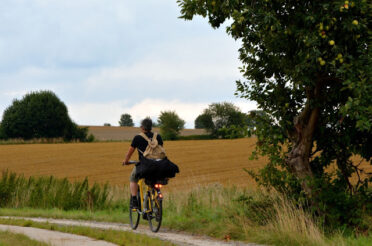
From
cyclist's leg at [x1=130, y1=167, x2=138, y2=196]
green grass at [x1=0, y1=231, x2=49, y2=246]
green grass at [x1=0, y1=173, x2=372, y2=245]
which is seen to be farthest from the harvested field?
green grass at [x1=0, y1=231, x2=49, y2=246]

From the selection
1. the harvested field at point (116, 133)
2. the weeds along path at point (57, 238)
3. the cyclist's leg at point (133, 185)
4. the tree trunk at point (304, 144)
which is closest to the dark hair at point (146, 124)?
the cyclist's leg at point (133, 185)

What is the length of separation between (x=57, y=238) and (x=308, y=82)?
584 centimetres

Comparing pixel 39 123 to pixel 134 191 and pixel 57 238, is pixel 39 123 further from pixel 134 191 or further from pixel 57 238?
pixel 57 238

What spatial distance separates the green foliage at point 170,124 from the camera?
242ft

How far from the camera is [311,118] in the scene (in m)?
11.1

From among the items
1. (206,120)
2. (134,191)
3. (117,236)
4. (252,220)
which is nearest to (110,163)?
(134,191)

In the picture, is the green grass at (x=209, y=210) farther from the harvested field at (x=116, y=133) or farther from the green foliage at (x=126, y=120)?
the green foliage at (x=126, y=120)

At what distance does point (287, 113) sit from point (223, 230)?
314cm

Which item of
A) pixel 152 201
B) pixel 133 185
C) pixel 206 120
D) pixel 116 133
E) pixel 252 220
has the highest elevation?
pixel 206 120

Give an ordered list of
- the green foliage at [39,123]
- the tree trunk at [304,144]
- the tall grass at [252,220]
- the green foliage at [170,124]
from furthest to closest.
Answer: the green foliage at [39,123] < the green foliage at [170,124] < the tree trunk at [304,144] < the tall grass at [252,220]

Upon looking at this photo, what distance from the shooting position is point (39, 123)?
84750 millimetres

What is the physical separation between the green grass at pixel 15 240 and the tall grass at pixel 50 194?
730 centimetres

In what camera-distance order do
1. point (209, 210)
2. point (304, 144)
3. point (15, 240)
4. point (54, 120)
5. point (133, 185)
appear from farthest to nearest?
1. point (54, 120)
2. point (209, 210)
3. point (304, 144)
4. point (133, 185)
5. point (15, 240)

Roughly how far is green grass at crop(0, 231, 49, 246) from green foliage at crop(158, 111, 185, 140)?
209 ft
